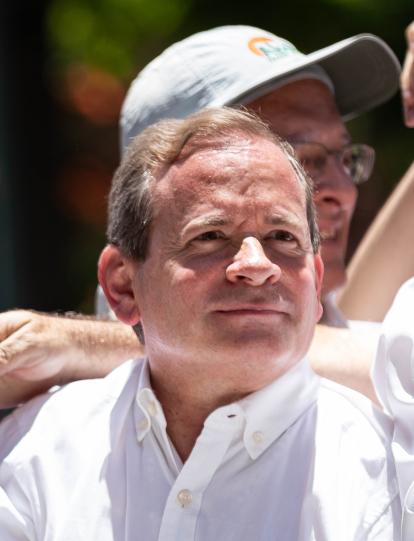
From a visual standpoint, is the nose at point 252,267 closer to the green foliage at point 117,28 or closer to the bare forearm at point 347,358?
the bare forearm at point 347,358

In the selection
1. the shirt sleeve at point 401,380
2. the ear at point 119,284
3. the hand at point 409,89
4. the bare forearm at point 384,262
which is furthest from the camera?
the bare forearm at point 384,262

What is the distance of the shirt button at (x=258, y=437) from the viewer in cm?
213

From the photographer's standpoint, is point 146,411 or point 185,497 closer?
point 185,497

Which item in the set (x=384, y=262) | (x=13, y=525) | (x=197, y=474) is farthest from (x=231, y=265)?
(x=384, y=262)

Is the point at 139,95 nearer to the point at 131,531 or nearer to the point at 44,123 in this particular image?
the point at 131,531

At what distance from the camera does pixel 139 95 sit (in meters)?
3.10

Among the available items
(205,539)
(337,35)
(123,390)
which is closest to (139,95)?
(123,390)

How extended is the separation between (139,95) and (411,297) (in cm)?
120

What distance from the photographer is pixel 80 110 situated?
6016mm

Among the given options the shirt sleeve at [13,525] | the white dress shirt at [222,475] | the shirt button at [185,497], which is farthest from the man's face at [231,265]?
the shirt sleeve at [13,525]

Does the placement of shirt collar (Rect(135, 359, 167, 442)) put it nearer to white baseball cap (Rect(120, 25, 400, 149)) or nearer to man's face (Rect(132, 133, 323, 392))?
man's face (Rect(132, 133, 323, 392))

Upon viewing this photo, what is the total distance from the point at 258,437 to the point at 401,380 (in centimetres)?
28

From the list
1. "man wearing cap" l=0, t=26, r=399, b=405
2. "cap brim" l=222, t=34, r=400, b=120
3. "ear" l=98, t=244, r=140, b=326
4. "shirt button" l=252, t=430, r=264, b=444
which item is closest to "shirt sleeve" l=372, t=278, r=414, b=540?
"shirt button" l=252, t=430, r=264, b=444

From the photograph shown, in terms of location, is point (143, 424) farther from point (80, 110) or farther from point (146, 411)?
Answer: point (80, 110)
